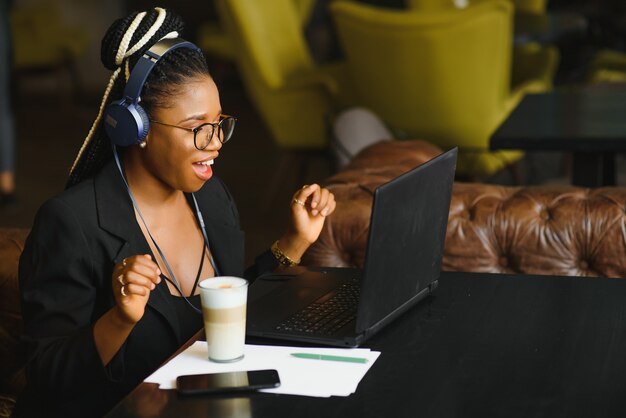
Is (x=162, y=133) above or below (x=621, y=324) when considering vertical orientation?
above

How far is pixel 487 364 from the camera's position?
1.46 m

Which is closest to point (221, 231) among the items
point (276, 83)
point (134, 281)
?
point (134, 281)

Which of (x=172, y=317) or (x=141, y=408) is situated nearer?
(x=141, y=408)

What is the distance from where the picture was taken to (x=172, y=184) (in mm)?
1783

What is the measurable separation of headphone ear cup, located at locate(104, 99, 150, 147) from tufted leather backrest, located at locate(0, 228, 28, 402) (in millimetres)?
546

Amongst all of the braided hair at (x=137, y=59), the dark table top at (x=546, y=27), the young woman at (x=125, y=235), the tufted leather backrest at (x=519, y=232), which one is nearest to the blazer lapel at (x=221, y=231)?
the young woman at (x=125, y=235)

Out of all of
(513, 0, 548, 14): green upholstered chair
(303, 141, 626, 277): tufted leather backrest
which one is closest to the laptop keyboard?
(303, 141, 626, 277): tufted leather backrest

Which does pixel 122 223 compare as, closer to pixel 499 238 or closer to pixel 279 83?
pixel 499 238

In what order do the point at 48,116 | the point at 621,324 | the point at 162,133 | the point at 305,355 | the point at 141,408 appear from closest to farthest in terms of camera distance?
1. the point at 141,408
2. the point at 305,355
3. the point at 621,324
4. the point at 162,133
5. the point at 48,116

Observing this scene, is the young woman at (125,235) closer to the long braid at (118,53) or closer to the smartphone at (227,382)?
the long braid at (118,53)

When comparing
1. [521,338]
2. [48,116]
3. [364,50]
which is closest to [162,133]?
[521,338]

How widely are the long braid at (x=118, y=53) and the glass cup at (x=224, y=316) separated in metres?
0.48

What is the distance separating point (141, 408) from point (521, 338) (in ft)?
1.91

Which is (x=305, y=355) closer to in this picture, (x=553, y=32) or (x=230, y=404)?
(x=230, y=404)
